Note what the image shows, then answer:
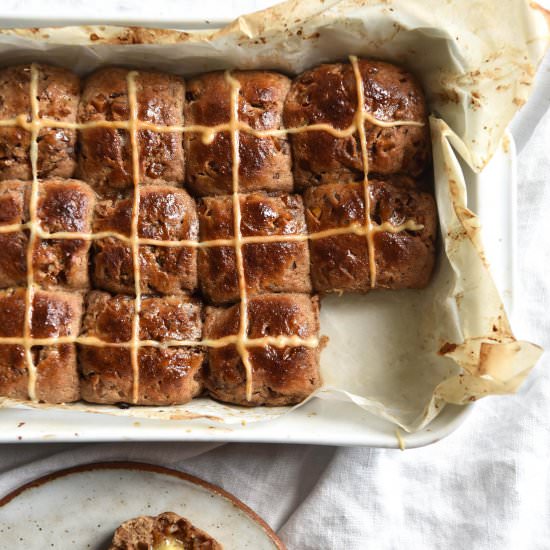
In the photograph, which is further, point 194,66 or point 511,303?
point 194,66

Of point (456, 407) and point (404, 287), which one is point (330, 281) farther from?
point (456, 407)

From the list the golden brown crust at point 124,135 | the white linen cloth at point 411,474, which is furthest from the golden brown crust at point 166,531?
the golden brown crust at point 124,135

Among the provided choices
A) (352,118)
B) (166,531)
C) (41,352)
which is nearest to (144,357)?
(41,352)

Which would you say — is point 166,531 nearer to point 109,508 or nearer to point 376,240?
point 109,508

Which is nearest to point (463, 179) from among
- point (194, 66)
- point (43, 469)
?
point (194, 66)

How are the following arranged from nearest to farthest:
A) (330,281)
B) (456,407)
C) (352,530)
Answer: (456,407), (330,281), (352,530)

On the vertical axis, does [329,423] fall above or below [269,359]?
below

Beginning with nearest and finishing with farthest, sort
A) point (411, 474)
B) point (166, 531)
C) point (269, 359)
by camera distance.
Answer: point (269, 359), point (166, 531), point (411, 474)

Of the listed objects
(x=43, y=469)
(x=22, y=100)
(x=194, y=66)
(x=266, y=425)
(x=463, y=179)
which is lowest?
(x=43, y=469)
